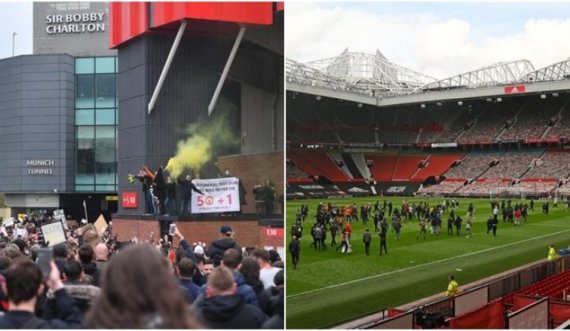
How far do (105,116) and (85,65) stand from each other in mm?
2185

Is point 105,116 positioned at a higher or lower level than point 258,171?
higher

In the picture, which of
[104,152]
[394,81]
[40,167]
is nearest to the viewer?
[394,81]

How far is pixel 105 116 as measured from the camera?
86.7ft

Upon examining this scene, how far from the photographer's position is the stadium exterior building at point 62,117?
57.9 ft

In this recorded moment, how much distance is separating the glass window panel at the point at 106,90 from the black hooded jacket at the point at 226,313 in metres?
24.2

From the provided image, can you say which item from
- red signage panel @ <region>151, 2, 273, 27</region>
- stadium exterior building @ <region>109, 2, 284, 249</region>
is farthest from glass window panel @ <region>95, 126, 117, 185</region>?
red signage panel @ <region>151, 2, 273, 27</region>

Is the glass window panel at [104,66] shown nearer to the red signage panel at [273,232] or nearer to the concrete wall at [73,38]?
the concrete wall at [73,38]

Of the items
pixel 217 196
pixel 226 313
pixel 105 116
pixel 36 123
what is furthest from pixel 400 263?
pixel 105 116

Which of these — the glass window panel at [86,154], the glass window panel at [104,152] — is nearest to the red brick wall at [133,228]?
the glass window panel at [86,154]

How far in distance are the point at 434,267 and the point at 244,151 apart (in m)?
7.52

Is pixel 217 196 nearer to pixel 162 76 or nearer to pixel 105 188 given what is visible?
pixel 162 76

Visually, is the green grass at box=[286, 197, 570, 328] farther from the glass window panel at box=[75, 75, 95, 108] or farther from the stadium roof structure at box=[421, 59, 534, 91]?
the glass window panel at box=[75, 75, 95, 108]

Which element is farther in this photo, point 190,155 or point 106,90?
point 106,90

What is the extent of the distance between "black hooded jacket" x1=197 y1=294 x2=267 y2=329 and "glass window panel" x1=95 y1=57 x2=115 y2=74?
2421cm
